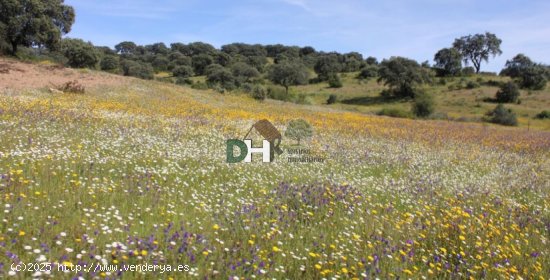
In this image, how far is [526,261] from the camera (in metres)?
6.05

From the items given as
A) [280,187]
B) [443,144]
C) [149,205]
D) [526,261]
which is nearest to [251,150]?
[280,187]

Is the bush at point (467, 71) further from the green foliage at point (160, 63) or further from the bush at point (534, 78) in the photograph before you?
the green foliage at point (160, 63)

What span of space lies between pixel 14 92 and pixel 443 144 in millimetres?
22208

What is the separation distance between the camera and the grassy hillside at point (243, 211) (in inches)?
175

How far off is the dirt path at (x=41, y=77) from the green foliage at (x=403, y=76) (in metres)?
54.1

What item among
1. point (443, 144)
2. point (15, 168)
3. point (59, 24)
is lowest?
point (443, 144)

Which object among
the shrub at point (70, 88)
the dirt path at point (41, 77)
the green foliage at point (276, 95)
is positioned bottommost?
the green foliage at point (276, 95)

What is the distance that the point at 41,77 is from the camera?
93.8 ft

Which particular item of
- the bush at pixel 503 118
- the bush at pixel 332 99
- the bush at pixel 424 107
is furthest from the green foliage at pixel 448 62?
the bush at pixel 424 107

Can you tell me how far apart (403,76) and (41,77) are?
2430 inches

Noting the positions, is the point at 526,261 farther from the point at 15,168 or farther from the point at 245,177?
the point at 15,168
